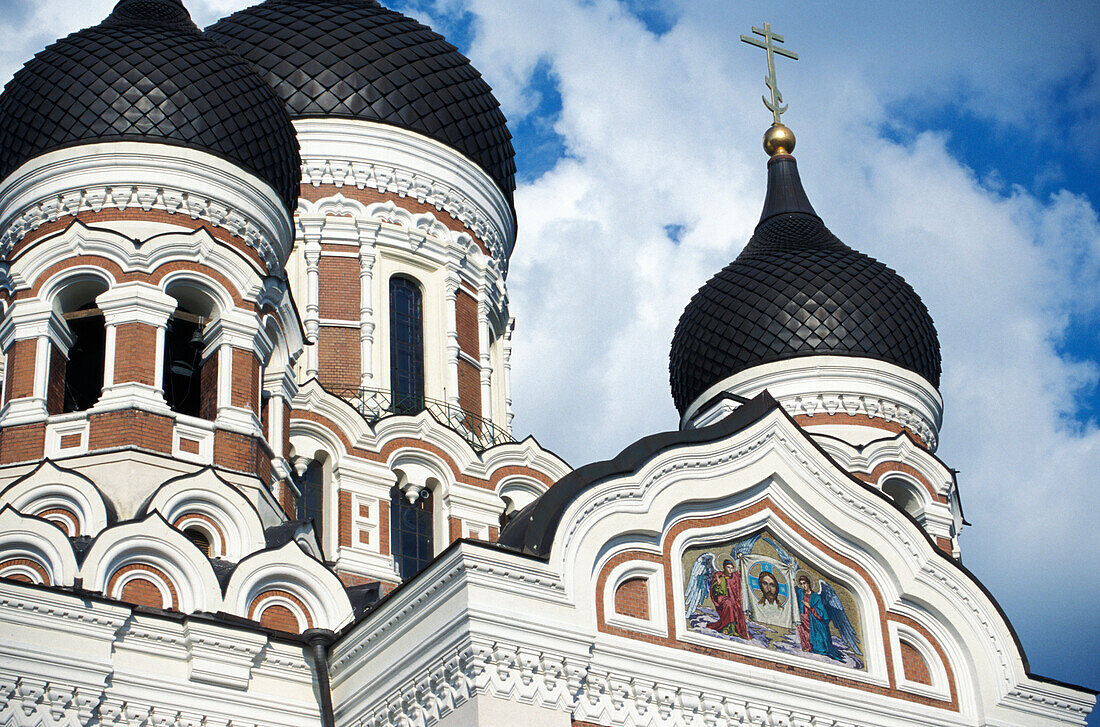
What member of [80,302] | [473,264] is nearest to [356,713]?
[80,302]

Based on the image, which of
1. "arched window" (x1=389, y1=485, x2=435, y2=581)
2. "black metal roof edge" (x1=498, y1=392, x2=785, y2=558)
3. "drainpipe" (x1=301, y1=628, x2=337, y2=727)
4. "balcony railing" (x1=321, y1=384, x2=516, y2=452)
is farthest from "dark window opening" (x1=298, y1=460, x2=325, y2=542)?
"black metal roof edge" (x1=498, y1=392, x2=785, y2=558)

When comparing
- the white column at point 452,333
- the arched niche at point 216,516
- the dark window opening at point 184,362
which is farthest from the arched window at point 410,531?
the arched niche at point 216,516

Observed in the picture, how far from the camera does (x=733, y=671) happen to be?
41.7 feet

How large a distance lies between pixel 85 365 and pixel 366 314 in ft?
13.6

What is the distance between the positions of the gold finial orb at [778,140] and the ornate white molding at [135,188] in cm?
876

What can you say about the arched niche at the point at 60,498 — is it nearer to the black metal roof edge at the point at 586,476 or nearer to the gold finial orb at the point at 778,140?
the black metal roof edge at the point at 586,476

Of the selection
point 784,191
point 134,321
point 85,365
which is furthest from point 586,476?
point 784,191

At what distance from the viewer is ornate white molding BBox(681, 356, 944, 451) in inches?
784

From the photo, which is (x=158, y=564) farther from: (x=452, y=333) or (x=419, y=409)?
(x=452, y=333)

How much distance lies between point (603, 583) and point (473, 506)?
550 centimetres

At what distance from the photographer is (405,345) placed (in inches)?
770

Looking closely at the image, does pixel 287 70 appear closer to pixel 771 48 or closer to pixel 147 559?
pixel 771 48

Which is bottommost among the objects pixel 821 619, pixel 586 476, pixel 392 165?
pixel 821 619

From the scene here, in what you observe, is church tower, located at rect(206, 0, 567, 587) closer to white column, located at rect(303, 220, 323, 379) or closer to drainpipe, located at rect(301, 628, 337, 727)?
white column, located at rect(303, 220, 323, 379)
